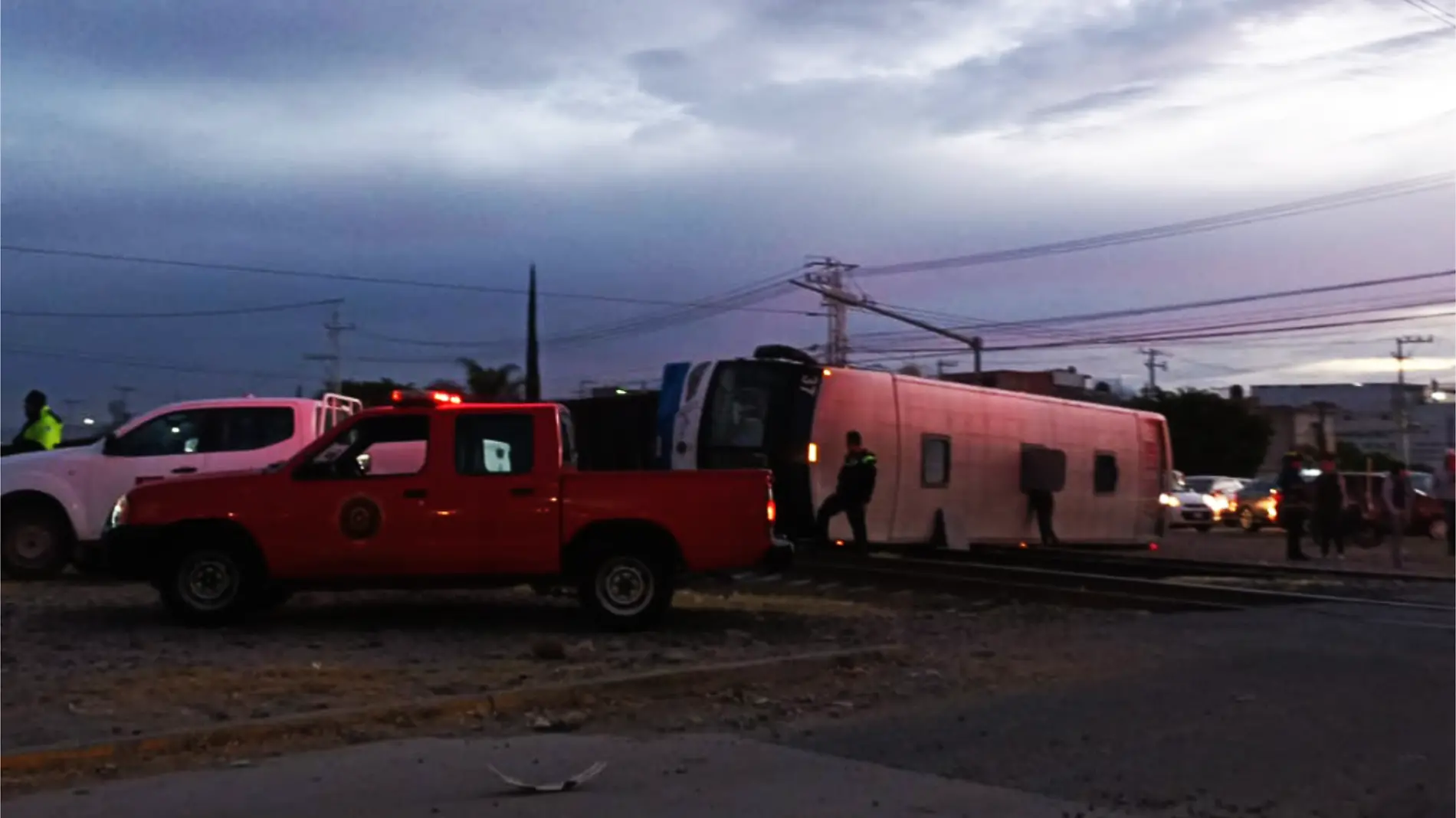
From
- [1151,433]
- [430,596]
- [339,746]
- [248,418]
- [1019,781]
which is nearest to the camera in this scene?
[1019,781]

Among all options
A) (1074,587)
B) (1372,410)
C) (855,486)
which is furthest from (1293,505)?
(1372,410)

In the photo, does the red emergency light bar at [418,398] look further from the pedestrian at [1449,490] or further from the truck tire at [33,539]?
the pedestrian at [1449,490]

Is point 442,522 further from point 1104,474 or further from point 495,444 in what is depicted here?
point 1104,474

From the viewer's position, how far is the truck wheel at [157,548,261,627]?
13180 mm

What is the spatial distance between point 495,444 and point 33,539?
7.32 meters

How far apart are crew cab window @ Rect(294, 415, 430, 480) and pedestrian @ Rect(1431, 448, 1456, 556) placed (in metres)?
20.6

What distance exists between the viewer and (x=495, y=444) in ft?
44.1

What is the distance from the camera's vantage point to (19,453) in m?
18.3

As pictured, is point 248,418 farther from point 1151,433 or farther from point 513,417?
point 1151,433

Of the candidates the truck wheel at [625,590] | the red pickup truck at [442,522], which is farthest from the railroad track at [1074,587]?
the truck wheel at [625,590]

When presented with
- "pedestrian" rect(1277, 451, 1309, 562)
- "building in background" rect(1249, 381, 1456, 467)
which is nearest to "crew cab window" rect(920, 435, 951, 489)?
"pedestrian" rect(1277, 451, 1309, 562)

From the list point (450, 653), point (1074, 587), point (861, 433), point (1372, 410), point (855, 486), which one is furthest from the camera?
point (1372, 410)

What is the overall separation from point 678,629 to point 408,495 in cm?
258

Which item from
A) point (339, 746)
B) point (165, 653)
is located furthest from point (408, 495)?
point (339, 746)
